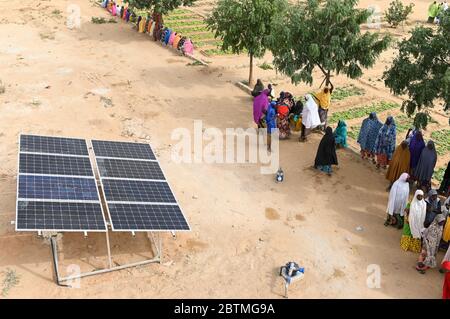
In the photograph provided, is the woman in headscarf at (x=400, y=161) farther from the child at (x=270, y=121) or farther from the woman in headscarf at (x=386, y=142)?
the child at (x=270, y=121)

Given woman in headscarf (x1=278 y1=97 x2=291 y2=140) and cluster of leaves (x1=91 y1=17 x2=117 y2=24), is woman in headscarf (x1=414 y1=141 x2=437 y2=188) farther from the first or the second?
cluster of leaves (x1=91 y1=17 x2=117 y2=24)

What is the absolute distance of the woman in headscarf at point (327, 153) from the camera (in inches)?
503

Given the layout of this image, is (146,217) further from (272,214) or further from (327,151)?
(327,151)

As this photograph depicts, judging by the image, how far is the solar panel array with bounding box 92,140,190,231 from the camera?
30.8ft

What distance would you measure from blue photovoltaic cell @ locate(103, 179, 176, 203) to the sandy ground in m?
1.04

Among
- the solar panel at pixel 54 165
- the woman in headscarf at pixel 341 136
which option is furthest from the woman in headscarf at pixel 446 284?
the solar panel at pixel 54 165

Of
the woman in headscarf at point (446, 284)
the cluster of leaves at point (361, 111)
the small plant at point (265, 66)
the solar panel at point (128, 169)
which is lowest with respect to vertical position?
the woman in headscarf at point (446, 284)

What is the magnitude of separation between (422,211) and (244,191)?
429 cm

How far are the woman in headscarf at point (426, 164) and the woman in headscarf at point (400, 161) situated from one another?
276mm

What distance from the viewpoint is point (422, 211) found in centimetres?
994

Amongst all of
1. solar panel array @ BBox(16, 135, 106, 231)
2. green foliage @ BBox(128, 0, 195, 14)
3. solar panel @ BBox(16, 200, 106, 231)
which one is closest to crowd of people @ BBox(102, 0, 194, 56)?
green foliage @ BBox(128, 0, 195, 14)

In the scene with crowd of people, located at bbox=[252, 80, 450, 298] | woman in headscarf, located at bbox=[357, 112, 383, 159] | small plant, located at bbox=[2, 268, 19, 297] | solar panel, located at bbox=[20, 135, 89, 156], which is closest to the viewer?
small plant, located at bbox=[2, 268, 19, 297]
